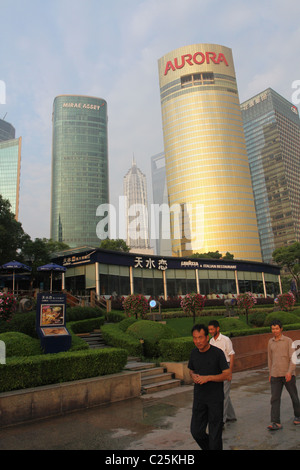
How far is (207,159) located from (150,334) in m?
129

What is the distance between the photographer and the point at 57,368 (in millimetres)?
8414

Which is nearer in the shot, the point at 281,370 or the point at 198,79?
the point at 281,370

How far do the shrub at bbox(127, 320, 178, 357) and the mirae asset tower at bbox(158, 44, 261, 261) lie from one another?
120 m

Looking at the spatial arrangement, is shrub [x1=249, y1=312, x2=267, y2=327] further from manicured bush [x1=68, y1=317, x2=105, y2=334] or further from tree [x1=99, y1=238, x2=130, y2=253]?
tree [x1=99, y1=238, x2=130, y2=253]

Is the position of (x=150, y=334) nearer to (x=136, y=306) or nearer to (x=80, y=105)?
(x=136, y=306)

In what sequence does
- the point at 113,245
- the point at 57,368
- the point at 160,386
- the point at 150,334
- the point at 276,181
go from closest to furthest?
the point at 57,368, the point at 160,386, the point at 150,334, the point at 113,245, the point at 276,181

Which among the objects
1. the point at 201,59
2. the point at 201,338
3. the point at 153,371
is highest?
the point at 201,59

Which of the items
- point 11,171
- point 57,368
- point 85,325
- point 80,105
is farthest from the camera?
point 80,105

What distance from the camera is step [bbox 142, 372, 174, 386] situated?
10.4 m

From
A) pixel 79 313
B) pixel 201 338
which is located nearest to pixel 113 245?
pixel 79 313

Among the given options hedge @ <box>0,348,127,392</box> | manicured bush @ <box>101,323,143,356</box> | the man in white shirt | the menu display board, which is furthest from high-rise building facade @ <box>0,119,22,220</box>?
the man in white shirt

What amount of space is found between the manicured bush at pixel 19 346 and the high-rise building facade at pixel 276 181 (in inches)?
6948

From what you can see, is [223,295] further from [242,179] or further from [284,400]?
[242,179]

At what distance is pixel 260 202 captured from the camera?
632ft
